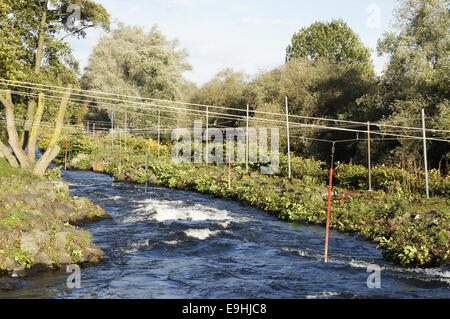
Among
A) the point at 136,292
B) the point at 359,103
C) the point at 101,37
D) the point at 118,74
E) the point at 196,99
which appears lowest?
the point at 136,292

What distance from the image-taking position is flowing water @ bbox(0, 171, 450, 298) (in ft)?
34.7

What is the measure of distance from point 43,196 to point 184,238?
240 inches

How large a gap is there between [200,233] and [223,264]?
3.62 m

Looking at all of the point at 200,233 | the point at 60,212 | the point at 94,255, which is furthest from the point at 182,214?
the point at 94,255

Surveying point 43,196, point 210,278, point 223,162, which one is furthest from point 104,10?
point 210,278

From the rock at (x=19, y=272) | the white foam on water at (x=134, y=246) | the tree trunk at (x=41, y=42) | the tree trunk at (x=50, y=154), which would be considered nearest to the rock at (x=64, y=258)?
the rock at (x=19, y=272)

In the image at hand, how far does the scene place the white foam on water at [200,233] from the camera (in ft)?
53.2

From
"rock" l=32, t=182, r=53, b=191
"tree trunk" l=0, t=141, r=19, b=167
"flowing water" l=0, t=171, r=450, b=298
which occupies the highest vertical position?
"tree trunk" l=0, t=141, r=19, b=167

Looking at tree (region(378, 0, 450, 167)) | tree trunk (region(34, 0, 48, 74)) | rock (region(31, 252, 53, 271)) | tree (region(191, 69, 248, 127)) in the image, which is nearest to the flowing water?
rock (region(31, 252, 53, 271))

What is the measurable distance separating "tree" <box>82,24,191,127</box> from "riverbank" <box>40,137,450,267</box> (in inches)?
701

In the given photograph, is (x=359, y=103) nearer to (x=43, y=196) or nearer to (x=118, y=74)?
(x=43, y=196)

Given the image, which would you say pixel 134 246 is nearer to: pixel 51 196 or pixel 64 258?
pixel 64 258

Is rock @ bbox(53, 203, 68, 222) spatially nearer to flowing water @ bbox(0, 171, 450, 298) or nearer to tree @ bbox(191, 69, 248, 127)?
flowing water @ bbox(0, 171, 450, 298)

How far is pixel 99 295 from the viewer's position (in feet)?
33.6
